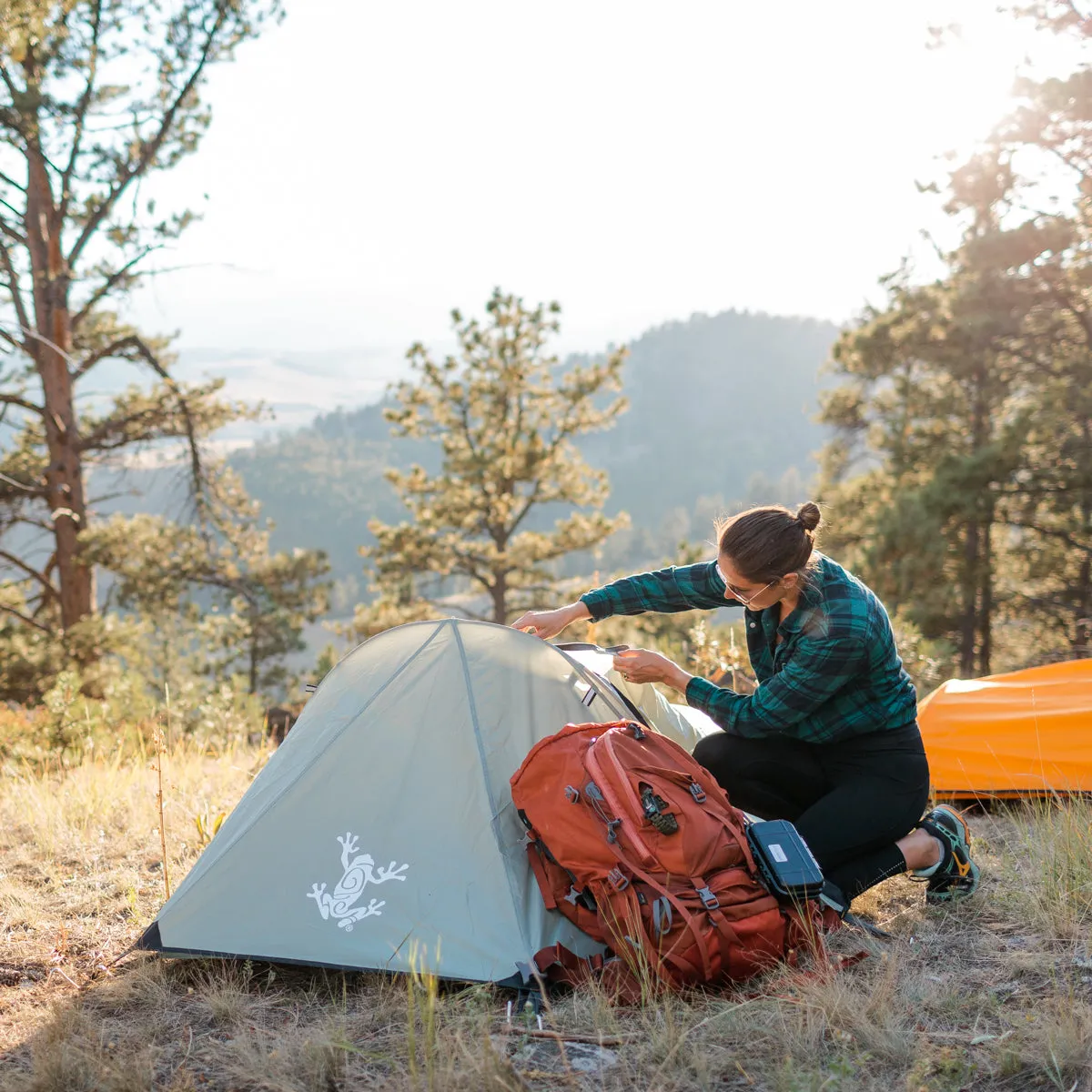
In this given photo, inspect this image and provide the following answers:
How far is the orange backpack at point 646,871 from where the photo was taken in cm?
251

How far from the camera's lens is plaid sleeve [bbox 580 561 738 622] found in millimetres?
3553

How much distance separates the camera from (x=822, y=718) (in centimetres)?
307

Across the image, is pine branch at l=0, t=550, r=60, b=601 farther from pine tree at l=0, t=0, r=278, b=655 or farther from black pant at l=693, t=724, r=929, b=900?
black pant at l=693, t=724, r=929, b=900

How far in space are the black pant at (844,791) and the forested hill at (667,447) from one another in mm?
99556

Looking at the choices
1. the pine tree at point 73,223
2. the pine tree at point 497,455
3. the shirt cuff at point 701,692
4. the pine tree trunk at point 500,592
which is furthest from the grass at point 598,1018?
the pine tree trunk at point 500,592

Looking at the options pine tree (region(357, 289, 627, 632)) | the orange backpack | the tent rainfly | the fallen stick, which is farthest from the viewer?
pine tree (region(357, 289, 627, 632))

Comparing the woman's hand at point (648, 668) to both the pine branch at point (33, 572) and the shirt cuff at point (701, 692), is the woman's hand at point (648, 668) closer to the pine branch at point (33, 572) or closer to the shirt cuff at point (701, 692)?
the shirt cuff at point (701, 692)

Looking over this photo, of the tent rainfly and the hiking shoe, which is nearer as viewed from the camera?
the tent rainfly

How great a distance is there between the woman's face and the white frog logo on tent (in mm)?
1323

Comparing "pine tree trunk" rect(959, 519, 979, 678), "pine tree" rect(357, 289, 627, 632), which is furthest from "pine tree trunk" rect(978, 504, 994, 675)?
"pine tree" rect(357, 289, 627, 632)

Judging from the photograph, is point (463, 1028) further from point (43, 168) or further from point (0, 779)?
point (43, 168)

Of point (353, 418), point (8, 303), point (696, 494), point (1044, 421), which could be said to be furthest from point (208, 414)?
point (353, 418)

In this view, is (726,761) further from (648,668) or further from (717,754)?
(648,668)

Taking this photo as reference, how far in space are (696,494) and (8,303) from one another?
13246cm
